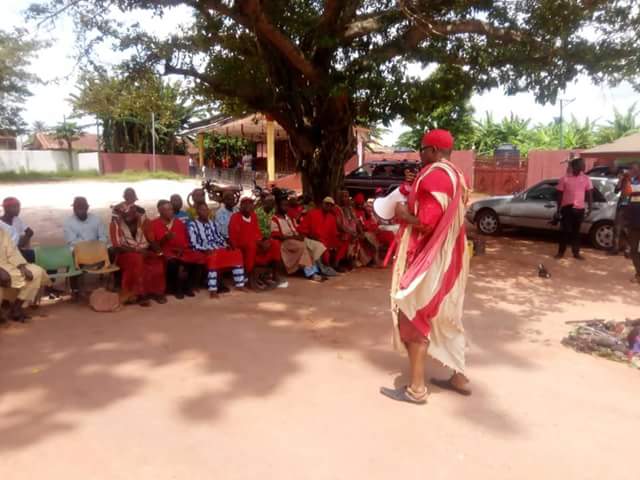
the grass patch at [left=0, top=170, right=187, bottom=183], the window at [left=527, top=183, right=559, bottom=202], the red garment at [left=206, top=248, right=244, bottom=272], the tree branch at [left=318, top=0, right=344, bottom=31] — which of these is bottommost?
the red garment at [left=206, top=248, right=244, bottom=272]

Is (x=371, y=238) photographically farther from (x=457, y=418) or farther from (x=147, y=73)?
(x=147, y=73)

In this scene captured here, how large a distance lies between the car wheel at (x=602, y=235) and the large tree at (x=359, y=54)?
2644 mm

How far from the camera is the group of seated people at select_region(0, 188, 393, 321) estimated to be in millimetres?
5484

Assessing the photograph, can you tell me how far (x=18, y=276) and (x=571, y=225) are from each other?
7855 millimetres

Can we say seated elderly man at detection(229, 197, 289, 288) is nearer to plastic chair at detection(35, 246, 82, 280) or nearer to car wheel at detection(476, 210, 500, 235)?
plastic chair at detection(35, 246, 82, 280)

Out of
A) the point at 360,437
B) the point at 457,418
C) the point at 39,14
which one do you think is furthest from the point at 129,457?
the point at 39,14

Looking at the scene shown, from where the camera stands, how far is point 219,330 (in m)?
4.93

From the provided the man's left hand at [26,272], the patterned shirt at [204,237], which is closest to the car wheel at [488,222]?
the patterned shirt at [204,237]

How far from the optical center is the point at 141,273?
5.70 m

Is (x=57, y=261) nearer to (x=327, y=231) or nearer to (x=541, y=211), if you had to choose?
(x=327, y=231)

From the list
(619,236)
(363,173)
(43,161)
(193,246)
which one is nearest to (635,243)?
(619,236)

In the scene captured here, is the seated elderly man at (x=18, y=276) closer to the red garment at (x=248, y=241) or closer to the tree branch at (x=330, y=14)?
the red garment at (x=248, y=241)

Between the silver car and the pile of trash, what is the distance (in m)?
5.29

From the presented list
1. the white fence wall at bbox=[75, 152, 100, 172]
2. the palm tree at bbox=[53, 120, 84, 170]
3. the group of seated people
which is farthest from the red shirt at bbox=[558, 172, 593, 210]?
the palm tree at bbox=[53, 120, 84, 170]
